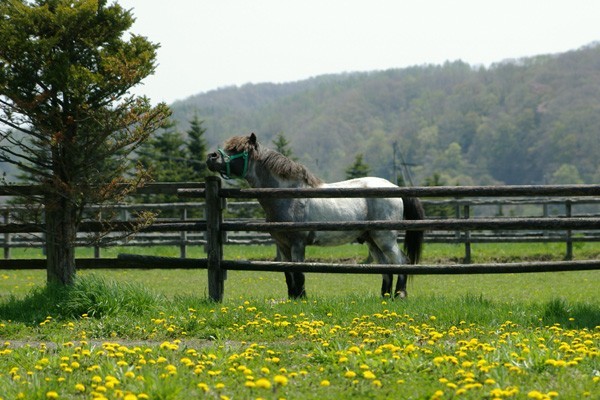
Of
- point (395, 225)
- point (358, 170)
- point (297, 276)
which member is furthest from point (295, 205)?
point (358, 170)

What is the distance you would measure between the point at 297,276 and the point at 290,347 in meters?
3.64

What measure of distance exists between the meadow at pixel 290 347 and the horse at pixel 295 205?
4.86 ft

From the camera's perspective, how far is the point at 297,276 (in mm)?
9852

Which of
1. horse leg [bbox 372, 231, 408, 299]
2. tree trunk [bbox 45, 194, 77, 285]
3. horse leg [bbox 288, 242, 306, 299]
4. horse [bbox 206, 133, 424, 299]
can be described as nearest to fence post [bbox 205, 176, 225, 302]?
horse [bbox 206, 133, 424, 299]

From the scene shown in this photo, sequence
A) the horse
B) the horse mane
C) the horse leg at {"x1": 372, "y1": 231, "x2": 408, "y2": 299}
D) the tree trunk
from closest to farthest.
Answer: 1. the tree trunk
2. the horse
3. the horse mane
4. the horse leg at {"x1": 372, "y1": 231, "x2": 408, "y2": 299}

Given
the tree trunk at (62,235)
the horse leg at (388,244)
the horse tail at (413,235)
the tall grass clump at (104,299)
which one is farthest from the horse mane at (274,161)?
the tall grass clump at (104,299)

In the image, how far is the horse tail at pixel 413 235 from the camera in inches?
440

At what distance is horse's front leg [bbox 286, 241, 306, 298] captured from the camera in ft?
32.3

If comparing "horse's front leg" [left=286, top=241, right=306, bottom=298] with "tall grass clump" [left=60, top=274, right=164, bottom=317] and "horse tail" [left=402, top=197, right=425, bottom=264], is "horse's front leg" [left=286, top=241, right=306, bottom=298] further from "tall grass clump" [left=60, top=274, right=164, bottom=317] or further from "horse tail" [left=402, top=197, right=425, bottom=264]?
"tall grass clump" [left=60, top=274, right=164, bottom=317]

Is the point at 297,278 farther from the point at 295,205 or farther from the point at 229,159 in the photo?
the point at 229,159

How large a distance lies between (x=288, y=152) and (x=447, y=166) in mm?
128923

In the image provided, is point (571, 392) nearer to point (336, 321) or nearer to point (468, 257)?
point (336, 321)

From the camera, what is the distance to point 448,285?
45.1ft

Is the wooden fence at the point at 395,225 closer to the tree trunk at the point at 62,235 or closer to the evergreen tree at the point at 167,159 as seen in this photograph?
the tree trunk at the point at 62,235
